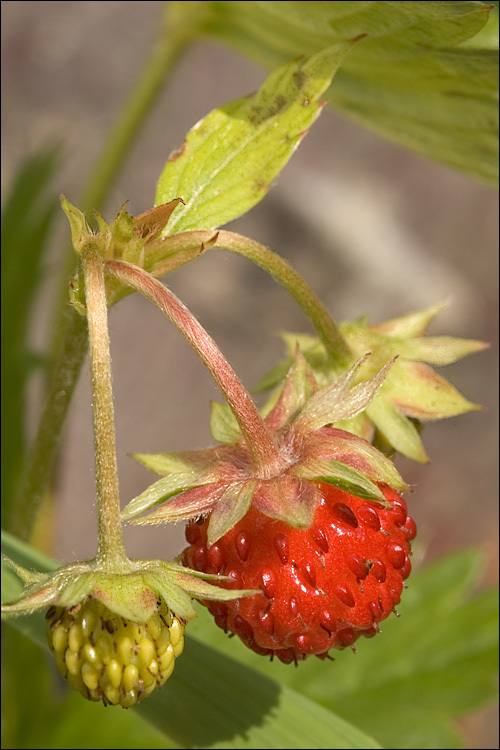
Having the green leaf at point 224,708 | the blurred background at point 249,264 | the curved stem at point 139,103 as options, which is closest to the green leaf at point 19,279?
the curved stem at point 139,103

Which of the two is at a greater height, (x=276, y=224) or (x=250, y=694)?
(x=276, y=224)

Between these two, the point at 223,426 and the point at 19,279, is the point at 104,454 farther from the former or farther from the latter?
the point at 19,279

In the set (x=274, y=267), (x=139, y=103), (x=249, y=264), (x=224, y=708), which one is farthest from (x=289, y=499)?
(x=249, y=264)

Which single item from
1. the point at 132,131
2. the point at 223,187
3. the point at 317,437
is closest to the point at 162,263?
the point at 223,187

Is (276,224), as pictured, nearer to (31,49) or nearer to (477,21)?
(31,49)

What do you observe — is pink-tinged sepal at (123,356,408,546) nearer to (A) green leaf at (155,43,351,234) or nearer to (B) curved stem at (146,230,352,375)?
(B) curved stem at (146,230,352,375)

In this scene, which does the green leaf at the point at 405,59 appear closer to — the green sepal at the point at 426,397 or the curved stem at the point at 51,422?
the green sepal at the point at 426,397

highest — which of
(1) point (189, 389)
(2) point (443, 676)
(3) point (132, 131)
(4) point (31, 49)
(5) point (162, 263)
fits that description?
(4) point (31, 49)
